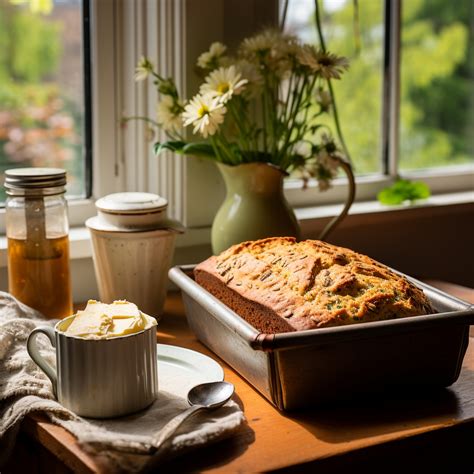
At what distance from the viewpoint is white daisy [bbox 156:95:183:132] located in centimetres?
151

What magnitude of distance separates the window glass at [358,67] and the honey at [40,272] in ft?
2.71

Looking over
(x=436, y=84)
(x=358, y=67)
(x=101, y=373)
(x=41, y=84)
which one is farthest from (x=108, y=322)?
(x=436, y=84)

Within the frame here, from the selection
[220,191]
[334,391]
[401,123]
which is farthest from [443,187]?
[334,391]

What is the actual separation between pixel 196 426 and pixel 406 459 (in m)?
0.25

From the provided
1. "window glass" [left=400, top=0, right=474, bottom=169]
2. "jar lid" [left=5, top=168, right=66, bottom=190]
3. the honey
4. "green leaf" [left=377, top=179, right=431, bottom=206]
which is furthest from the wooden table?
"window glass" [left=400, top=0, right=474, bottom=169]

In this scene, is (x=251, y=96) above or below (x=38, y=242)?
above

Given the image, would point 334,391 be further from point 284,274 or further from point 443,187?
point 443,187

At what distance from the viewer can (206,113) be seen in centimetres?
140

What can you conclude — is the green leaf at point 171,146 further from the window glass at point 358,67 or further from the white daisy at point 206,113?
the window glass at point 358,67

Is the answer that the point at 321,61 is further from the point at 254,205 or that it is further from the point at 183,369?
the point at 183,369

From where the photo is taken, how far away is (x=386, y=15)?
6.64ft

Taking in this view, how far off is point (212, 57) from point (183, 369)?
0.59 metres

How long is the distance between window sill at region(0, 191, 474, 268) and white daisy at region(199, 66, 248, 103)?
332 mm

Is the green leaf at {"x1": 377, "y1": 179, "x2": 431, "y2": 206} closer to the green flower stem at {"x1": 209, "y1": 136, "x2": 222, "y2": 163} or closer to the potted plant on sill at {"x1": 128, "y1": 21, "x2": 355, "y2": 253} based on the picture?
the potted plant on sill at {"x1": 128, "y1": 21, "x2": 355, "y2": 253}
